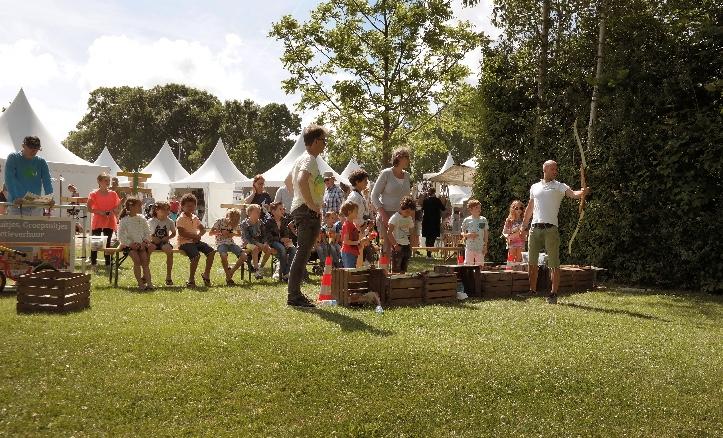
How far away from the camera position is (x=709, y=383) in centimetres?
542

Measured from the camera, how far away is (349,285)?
8266mm

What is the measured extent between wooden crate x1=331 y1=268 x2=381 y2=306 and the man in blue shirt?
468cm

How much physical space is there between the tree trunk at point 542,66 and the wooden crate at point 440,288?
Answer: 5.89m

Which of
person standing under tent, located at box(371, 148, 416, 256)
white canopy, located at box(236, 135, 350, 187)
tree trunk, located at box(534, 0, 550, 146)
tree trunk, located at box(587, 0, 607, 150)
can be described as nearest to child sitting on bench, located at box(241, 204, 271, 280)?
person standing under tent, located at box(371, 148, 416, 256)

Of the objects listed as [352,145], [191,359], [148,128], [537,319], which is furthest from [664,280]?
[148,128]

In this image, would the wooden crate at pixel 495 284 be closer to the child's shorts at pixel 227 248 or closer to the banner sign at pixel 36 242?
the child's shorts at pixel 227 248

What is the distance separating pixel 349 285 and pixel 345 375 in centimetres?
312

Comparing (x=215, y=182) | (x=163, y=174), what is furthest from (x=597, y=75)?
(x=163, y=174)

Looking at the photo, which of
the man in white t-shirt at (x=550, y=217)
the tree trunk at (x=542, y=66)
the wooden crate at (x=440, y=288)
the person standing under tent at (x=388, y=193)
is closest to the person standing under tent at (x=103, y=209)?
the person standing under tent at (x=388, y=193)

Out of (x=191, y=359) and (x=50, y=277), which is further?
(x=50, y=277)

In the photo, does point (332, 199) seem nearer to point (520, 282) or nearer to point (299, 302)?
point (520, 282)

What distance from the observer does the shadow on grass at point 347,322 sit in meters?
6.60

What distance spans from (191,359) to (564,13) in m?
11.8

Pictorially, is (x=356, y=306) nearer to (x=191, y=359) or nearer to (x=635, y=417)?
(x=191, y=359)
